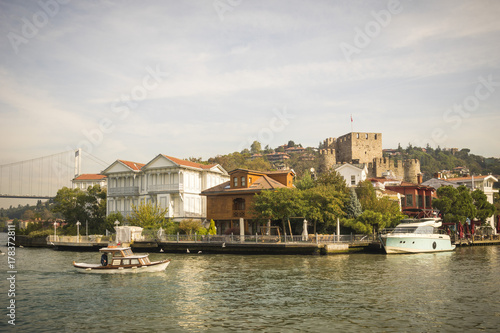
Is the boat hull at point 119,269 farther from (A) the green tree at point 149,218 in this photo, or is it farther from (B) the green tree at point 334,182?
(B) the green tree at point 334,182

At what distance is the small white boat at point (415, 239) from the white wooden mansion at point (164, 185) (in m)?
31.4

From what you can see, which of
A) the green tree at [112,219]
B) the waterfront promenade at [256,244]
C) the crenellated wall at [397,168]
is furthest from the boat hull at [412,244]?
the crenellated wall at [397,168]

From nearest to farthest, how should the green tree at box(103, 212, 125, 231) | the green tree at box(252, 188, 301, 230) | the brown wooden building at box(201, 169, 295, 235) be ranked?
the green tree at box(252, 188, 301, 230) < the brown wooden building at box(201, 169, 295, 235) < the green tree at box(103, 212, 125, 231)

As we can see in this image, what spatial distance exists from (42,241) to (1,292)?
2005 inches

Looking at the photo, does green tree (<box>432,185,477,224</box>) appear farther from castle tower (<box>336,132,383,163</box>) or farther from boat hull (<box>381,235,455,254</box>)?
castle tower (<box>336,132,383,163</box>)

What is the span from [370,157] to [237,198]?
A: 209 feet

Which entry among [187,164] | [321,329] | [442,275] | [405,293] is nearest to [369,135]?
[187,164]

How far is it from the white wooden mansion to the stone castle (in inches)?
1749

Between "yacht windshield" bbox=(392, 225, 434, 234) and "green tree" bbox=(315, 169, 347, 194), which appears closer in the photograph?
"yacht windshield" bbox=(392, 225, 434, 234)

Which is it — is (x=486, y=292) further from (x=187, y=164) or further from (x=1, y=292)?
(x=187, y=164)

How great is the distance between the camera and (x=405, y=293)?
25.1m

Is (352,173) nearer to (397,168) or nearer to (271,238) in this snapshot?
(271,238)

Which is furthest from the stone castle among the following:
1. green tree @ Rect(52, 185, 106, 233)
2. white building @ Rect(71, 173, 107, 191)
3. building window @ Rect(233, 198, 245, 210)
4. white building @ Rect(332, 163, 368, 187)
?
green tree @ Rect(52, 185, 106, 233)

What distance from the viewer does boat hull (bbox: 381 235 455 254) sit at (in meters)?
48.3
